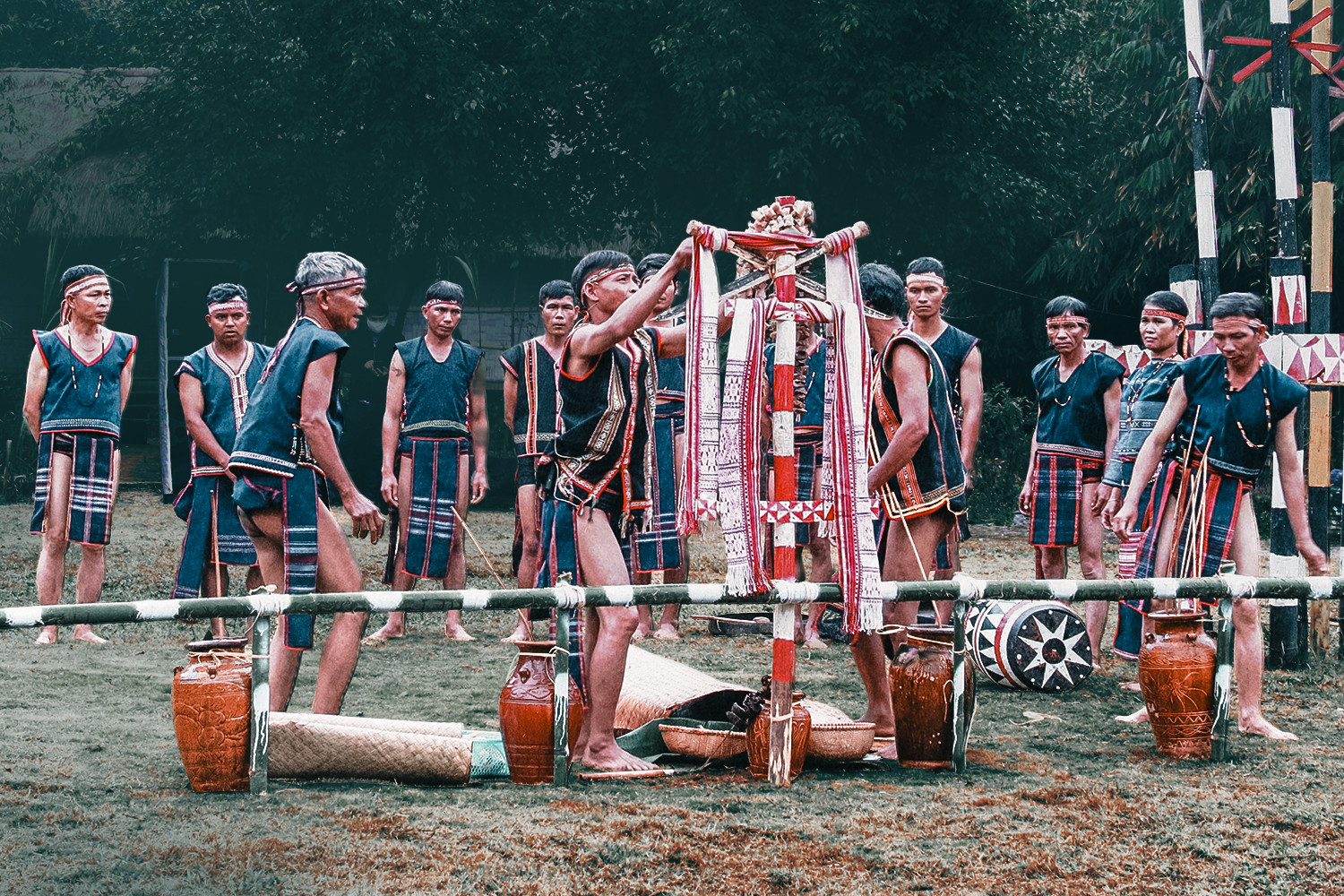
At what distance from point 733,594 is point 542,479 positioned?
94cm

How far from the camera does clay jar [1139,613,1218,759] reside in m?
5.26

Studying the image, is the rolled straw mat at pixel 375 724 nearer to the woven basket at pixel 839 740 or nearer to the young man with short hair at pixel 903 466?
the woven basket at pixel 839 740

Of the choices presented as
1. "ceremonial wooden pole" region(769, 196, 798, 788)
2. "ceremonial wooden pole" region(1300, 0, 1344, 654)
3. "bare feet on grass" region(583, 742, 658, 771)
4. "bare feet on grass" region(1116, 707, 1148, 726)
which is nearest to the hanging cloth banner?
"ceremonial wooden pole" region(769, 196, 798, 788)

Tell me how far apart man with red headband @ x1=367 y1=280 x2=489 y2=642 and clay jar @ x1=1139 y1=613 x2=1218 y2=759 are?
3974mm

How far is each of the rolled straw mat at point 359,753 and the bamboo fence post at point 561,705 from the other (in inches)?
11.5

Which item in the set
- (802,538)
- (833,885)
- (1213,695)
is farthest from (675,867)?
(802,538)

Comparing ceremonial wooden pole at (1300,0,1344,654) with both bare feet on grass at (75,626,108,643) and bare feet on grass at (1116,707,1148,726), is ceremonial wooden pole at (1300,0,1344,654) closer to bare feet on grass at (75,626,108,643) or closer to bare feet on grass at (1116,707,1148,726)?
bare feet on grass at (1116,707,1148,726)

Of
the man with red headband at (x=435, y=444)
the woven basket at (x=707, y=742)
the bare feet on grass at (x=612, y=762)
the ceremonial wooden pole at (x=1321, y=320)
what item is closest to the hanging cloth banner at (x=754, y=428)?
the woven basket at (x=707, y=742)

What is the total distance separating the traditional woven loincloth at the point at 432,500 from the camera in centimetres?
811

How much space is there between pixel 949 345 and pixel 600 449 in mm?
2641

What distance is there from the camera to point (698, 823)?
4.30m

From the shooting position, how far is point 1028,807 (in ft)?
15.0

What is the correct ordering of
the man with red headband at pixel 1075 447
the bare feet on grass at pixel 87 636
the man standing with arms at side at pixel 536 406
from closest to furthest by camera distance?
the man with red headband at pixel 1075 447, the bare feet on grass at pixel 87 636, the man standing with arms at side at pixel 536 406

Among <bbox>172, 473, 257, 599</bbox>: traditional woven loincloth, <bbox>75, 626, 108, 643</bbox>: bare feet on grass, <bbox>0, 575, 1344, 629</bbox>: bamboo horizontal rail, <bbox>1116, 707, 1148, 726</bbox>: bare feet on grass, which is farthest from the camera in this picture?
<bbox>75, 626, 108, 643</bbox>: bare feet on grass
